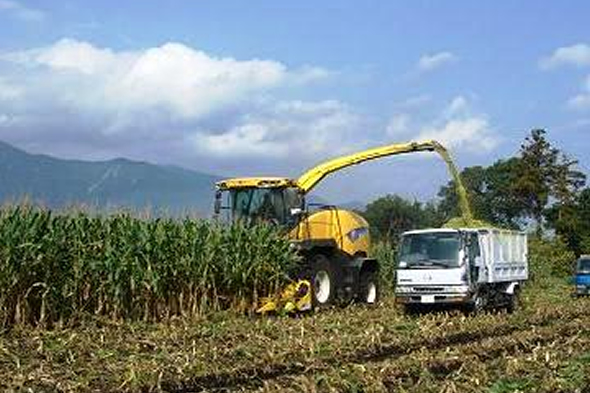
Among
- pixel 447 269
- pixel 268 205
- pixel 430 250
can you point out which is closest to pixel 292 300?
pixel 268 205

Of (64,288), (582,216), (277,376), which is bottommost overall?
(277,376)

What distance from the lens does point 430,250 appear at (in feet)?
68.8

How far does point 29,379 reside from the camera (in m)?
10.6

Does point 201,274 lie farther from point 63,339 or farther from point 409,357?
point 409,357

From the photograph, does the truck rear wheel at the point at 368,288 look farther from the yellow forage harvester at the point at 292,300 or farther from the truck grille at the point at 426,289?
the yellow forage harvester at the point at 292,300

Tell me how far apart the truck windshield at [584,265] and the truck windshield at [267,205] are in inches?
626

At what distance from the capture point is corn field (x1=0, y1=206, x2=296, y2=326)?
15414 mm

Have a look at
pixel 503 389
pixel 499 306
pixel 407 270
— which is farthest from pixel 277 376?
pixel 499 306

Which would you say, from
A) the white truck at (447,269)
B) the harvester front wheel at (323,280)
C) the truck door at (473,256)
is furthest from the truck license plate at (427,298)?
the harvester front wheel at (323,280)

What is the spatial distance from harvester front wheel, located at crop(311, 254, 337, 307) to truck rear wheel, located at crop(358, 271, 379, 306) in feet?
6.28

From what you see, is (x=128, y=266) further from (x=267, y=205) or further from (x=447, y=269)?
(x=447, y=269)

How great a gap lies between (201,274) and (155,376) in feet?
25.0

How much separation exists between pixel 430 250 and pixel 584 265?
1524 centimetres

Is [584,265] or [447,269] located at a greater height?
[584,265]
